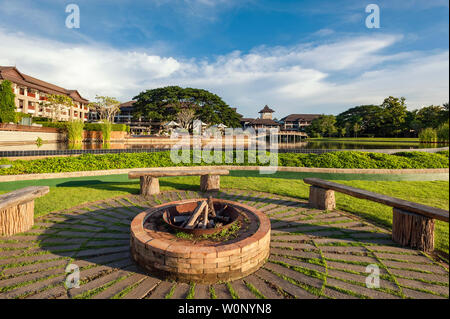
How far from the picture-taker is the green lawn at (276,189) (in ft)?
17.2

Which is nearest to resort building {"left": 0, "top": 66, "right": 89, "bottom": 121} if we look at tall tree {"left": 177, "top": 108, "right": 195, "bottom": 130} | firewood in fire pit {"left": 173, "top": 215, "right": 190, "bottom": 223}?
tall tree {"left": 177, "top": 108, "right": 195, "bottom": 130}

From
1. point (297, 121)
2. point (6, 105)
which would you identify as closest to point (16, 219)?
point (6, 105)

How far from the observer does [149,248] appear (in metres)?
2.83

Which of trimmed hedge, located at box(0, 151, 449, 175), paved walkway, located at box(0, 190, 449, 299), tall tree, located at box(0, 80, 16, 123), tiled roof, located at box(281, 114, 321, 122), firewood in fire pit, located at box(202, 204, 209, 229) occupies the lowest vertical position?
paved walkway, located at box(0, 190, 449, 299)

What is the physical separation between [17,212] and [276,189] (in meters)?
6.47

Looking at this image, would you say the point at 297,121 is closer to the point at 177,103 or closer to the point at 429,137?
the point at 177,103

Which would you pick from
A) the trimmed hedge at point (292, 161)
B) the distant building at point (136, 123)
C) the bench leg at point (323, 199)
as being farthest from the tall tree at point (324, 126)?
the bench leg at point (323, 199)

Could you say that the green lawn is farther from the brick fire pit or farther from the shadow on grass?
the brick fire pit

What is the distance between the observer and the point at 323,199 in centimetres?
536

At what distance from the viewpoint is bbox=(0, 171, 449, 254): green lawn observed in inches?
206

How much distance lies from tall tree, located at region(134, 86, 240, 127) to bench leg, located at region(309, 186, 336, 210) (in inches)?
1552

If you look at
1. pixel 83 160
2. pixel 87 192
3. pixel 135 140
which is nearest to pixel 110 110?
pixel 135 140

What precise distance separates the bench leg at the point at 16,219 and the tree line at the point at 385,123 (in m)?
59.3
